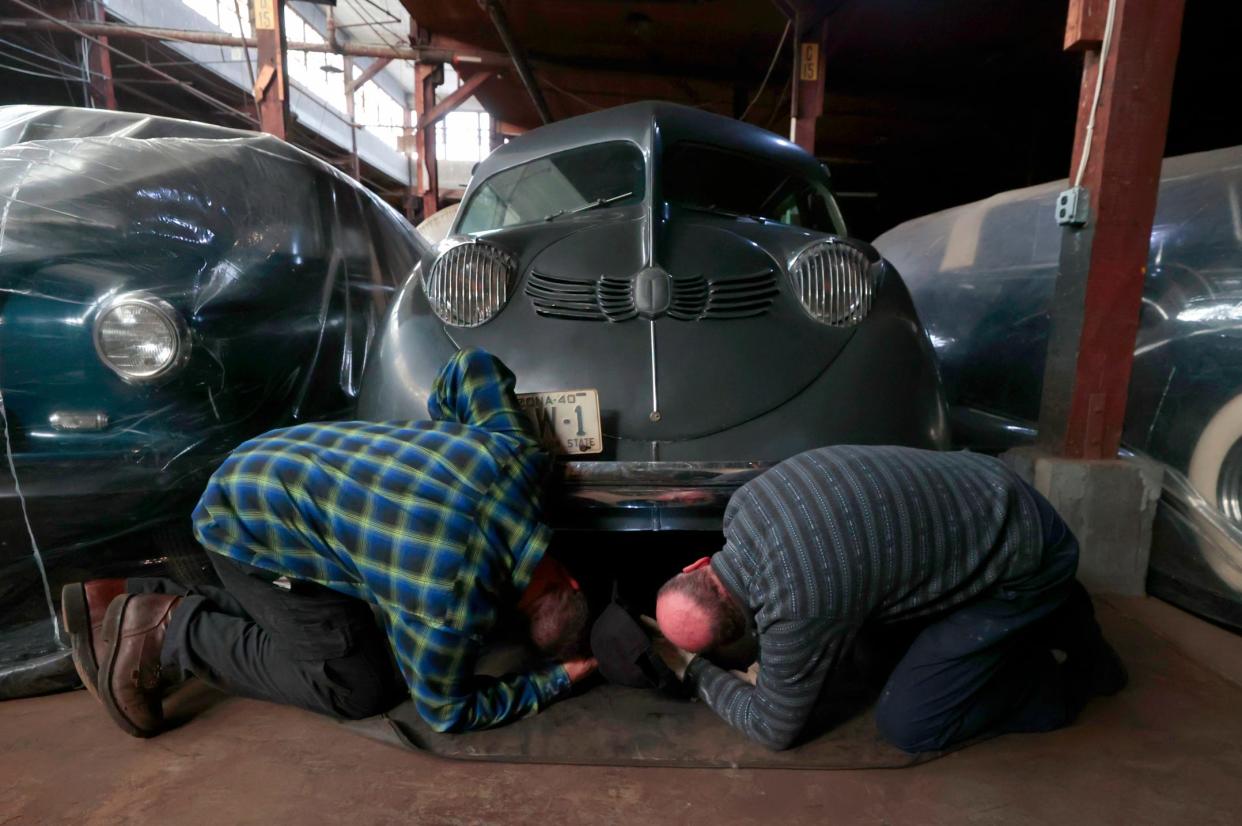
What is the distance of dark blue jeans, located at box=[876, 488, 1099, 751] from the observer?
5.41 ft

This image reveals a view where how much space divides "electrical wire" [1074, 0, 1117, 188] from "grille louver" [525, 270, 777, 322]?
1.47m

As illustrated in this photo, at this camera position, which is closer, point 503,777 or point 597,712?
point 503,777

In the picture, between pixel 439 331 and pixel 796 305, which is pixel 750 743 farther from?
pixel 439 331

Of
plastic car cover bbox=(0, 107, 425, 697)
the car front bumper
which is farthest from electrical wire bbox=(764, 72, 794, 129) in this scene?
the car front bumper

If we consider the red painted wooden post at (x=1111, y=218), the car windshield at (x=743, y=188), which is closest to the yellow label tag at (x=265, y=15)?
the car windshield at (x=743, y=188)

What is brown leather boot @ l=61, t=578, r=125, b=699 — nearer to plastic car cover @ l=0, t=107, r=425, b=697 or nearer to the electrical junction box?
plastic car cover @ l=0, t=107, r=425, b=697

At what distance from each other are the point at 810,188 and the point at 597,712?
2.38 m

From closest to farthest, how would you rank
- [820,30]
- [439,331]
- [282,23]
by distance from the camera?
1. [439,331]
2. [282,23]
3. [820,30]

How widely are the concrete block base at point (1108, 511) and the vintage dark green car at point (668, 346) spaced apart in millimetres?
911

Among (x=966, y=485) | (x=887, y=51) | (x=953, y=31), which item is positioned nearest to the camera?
(x=966, y=485)

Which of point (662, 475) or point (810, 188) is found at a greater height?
point (810, 188)

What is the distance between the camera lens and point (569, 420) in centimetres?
195

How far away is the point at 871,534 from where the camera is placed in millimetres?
1530

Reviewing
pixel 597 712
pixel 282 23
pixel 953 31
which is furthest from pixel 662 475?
pixel 953 31
